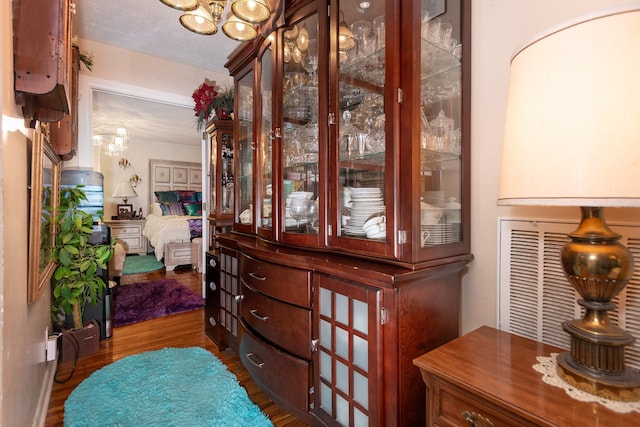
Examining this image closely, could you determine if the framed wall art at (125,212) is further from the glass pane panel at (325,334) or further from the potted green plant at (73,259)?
the glass pane panel at (325,334)

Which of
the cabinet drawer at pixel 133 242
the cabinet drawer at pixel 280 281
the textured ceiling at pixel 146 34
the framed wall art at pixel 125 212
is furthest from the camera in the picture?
the framed wall art at pixel 125 212

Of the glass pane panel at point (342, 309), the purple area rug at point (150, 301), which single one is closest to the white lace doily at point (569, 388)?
the glass pane panel at point (342, 309)

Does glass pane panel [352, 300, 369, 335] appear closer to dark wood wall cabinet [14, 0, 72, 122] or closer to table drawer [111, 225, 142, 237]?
dark wood wall cabinet [14, 0, 72, 122]

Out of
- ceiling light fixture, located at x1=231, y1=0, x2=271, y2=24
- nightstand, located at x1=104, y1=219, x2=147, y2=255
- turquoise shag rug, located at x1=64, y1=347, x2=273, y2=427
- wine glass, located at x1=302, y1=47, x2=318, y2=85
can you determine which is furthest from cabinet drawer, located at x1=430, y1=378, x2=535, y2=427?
nightstand, located at x1=104, y1=219, x2=147, y2=255

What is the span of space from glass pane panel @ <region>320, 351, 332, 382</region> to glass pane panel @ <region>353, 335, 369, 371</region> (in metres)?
0.16

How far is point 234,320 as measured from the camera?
2.15m

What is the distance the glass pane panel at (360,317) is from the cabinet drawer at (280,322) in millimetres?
267

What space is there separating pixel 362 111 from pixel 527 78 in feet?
2.25

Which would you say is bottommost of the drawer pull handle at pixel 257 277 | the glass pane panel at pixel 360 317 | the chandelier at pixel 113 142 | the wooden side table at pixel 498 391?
the wooden side table at pixel 498 391

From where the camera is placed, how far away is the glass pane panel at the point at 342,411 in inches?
47.0

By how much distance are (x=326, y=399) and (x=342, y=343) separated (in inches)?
11.8

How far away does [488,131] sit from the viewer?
1.28 metres

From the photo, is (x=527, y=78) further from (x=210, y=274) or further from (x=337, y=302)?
(x=210, y=274)

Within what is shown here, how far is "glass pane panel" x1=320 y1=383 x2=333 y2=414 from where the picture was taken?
4.15ft
